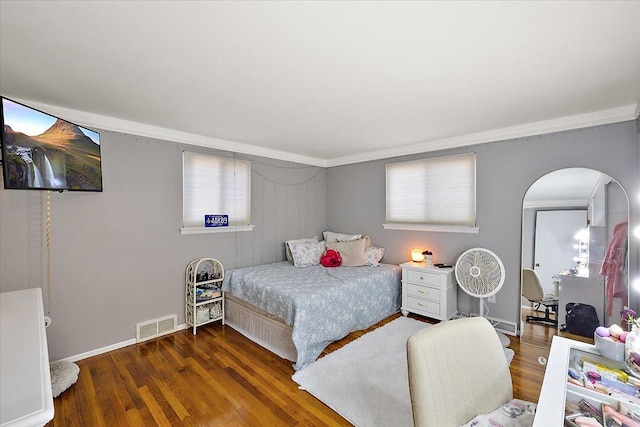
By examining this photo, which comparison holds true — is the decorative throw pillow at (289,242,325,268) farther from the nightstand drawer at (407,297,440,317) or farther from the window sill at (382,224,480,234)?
the nightstand drawer at (407,297,440,317)

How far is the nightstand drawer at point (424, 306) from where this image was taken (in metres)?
3.40

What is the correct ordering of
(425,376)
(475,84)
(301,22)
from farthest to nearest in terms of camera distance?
(475,84) → (301,22) → (425,376)

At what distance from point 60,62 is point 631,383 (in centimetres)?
352

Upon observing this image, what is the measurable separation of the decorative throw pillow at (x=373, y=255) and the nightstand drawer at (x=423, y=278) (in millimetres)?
539

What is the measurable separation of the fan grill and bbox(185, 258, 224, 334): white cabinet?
2.95 metres

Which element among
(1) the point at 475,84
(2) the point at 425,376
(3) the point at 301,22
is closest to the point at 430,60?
(1) the point at 475,84

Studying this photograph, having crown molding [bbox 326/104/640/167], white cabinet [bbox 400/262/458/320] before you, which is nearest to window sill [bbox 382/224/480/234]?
white cabinet [bbox 400/262/458/320]

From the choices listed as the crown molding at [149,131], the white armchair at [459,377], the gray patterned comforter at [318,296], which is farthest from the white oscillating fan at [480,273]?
the crown molding at [149,131]

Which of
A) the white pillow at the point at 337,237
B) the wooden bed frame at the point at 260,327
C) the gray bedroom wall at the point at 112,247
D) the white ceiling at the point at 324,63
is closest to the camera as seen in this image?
the white ceiling at the point at 324,63

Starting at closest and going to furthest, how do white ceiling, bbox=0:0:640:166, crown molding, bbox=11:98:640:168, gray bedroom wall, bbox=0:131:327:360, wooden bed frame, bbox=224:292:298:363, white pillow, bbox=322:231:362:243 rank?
white ceiling, bbox=0:0:640:166 < gray bedroom wall, bbox=0:131:327:360 < crown molding, bbox=11:98:640:168 < wooden bed frame, bbox=224:292:298:363 < white pillow, bbox=322:231:362:243

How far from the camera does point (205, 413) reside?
1.98 meters

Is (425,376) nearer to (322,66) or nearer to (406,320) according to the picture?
(322,66)

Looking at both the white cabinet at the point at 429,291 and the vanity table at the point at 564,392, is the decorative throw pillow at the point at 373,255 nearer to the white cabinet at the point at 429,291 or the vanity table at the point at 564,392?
the white cabinet at the point at 429,291

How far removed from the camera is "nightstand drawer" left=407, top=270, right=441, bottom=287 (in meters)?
3.39
